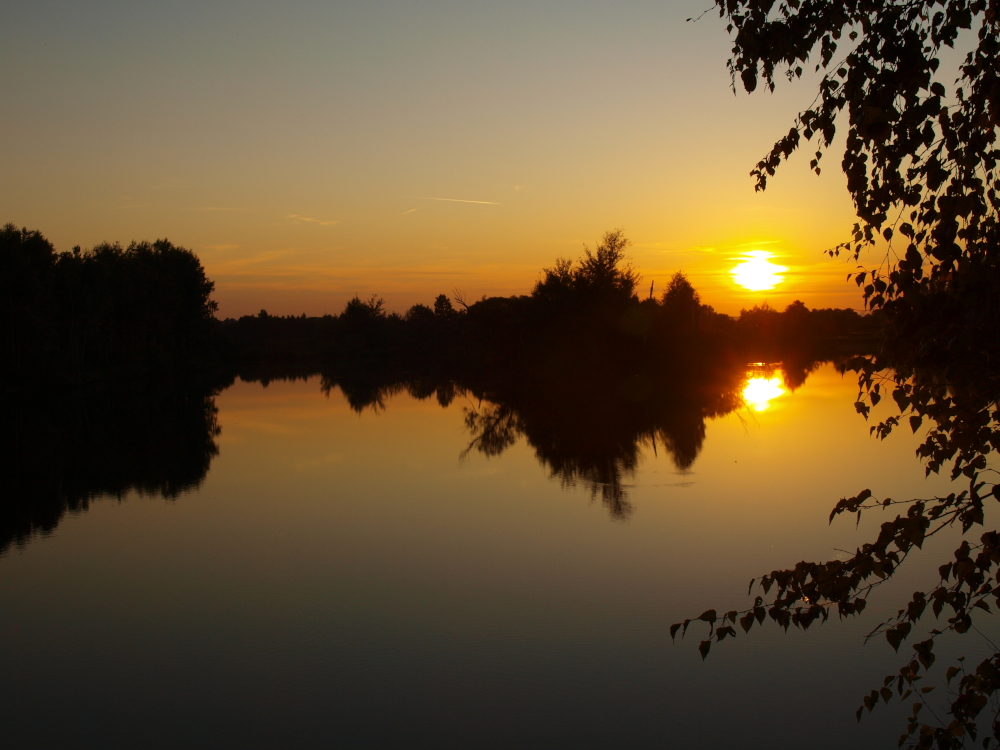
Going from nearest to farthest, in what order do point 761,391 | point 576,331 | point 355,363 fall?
point 761,391
point 576,331
point 355,363

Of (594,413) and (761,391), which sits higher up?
(761,391)

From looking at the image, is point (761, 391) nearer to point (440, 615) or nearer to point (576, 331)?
point (576, 331)

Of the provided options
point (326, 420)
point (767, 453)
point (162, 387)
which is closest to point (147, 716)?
point (767, 453)

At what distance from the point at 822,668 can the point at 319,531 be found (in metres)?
5.91

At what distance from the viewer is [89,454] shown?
16922mm

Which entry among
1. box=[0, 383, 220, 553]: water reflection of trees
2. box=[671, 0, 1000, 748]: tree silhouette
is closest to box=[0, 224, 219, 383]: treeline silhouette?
box=[0, 383, 220, 553]: water reflection of trees

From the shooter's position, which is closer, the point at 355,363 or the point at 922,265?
the point at 922,265

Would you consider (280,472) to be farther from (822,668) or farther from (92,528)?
(822,668)

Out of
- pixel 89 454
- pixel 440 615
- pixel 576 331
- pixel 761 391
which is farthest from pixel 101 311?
pixel 440 615

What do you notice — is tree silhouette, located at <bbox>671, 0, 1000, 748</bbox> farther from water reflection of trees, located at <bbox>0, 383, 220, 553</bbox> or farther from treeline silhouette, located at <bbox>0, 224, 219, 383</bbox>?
treeline silhouette, located at <bbox>0, 224, 219, 383</bbox>

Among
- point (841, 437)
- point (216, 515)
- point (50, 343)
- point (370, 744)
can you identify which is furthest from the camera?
point (50, 343)

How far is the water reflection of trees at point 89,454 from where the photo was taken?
1166cm

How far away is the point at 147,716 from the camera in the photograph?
16.5 ft

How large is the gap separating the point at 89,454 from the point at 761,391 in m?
24.2
